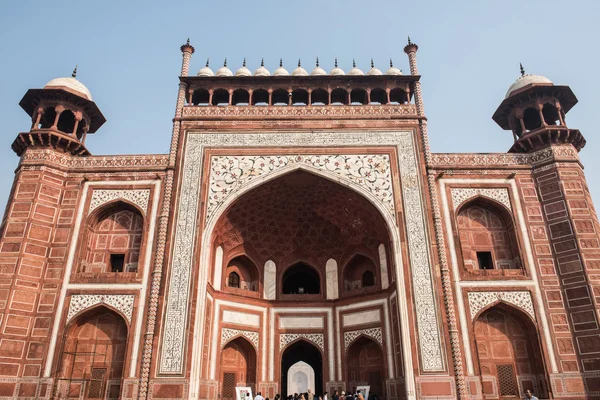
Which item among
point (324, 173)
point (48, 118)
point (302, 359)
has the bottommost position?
point (302, 359)

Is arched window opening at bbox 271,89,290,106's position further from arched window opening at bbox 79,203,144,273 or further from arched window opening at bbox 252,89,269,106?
arched window opening at bbox 79,203,144,273

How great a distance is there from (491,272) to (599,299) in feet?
8.43

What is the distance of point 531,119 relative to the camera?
51.4 feet

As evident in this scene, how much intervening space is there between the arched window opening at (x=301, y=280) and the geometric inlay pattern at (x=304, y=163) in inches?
156

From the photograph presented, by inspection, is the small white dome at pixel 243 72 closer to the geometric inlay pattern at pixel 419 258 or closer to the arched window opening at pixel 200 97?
the arched window opening at pixel 200 97

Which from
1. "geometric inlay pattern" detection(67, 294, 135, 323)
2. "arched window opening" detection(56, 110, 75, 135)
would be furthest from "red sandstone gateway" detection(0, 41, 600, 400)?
"arched window opening" detection(56, 110, 75, 135)

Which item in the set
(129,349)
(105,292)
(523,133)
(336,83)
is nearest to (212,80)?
(336,83)

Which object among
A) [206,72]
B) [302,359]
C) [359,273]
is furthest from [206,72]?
[302,359]

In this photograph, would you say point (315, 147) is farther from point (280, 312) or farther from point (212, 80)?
point (280, 312)

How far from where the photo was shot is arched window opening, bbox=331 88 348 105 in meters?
15.6

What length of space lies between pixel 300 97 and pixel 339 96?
4.41 feet

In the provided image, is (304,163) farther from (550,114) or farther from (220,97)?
(550,114)

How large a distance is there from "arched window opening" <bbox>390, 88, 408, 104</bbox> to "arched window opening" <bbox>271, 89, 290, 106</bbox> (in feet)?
11.7

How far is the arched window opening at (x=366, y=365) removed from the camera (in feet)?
45.5
